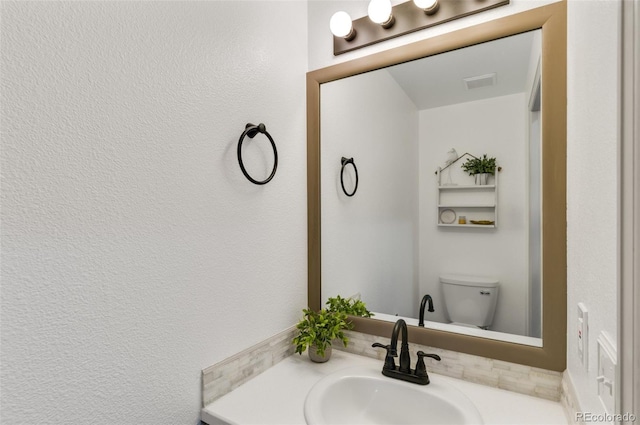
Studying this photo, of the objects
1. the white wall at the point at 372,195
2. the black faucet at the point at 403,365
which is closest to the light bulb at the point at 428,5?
the white wall at the point at 372,195

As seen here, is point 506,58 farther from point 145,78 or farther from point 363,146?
point 145,78

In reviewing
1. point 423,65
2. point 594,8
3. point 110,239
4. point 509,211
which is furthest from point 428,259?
point 110,239

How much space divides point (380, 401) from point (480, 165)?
0.86 metres

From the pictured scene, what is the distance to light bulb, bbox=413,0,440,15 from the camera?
1.15 metres

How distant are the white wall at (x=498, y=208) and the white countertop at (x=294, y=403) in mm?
206

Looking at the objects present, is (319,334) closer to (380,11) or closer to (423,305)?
(423,305)

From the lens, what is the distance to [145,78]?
2.63ft

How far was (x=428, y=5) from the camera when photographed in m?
1.15

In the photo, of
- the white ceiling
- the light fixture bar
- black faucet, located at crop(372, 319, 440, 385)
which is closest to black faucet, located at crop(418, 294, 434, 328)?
black faucet, located at crop(372, 319, 440, 385)

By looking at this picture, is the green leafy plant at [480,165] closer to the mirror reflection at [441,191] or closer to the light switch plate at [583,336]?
the mirror reflection at [441,191]

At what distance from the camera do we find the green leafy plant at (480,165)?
3.68 feet

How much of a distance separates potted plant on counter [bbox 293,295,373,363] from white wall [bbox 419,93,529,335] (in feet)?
1.02

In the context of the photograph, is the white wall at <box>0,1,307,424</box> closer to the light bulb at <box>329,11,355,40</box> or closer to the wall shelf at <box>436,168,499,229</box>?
the light bulb at <box>329,11,355,40</box>

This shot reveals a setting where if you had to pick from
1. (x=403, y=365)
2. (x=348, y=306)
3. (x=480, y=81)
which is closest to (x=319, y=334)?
(x=348, y=306)
